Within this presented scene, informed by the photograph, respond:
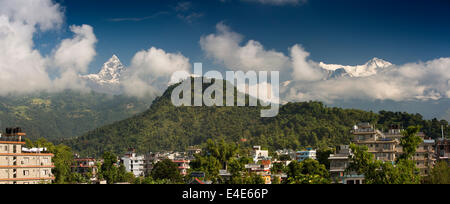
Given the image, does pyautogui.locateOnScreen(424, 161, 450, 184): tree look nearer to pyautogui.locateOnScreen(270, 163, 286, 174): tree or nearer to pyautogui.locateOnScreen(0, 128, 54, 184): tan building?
pyautogui.locateOnScreen(270, 163, 286, 174): tree

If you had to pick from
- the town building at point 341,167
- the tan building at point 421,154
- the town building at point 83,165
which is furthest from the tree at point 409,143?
the town building at point 83,165

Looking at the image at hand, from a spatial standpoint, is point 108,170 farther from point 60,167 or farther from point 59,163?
point 60,167

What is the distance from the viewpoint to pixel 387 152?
58938 mm

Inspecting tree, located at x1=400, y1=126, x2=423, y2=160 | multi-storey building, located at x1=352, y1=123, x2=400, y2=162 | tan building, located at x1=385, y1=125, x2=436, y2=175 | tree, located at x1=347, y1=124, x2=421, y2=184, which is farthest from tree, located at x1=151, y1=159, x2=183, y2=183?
tree, located at x1=400, y1=126, x2=423, y2=160

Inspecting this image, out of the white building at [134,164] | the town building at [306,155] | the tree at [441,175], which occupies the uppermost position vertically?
the tree at [441,175]

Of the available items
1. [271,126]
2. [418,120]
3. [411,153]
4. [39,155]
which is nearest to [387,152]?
[411,153]

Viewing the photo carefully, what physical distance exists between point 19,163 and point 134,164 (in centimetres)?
5909

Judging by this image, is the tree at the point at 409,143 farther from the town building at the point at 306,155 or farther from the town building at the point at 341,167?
the town building at the point at 306,155

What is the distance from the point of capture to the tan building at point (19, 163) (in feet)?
168

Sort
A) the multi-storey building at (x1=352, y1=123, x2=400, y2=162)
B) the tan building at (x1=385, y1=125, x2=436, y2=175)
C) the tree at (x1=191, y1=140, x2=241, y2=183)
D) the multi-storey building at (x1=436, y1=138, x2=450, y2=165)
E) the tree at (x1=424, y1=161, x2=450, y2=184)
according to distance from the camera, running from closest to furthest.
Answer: the tree at (x1=424, y1=161, x2=450, y2=184)
the multi-storey building at (x1=352, y1=123, x2=400, y2=162)
the tan building at (x1=385, y1=125, x2=436, y2=175)
the multi-storey building at (x1=436, y1=138, x2=450, y2=165)
the tree at (x1=191, y1=140, x2=241, y2=183)

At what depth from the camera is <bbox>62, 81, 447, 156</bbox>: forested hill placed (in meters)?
154

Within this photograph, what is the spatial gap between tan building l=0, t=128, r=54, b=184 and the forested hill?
325 ft

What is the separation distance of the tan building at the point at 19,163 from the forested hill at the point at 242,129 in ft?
325
